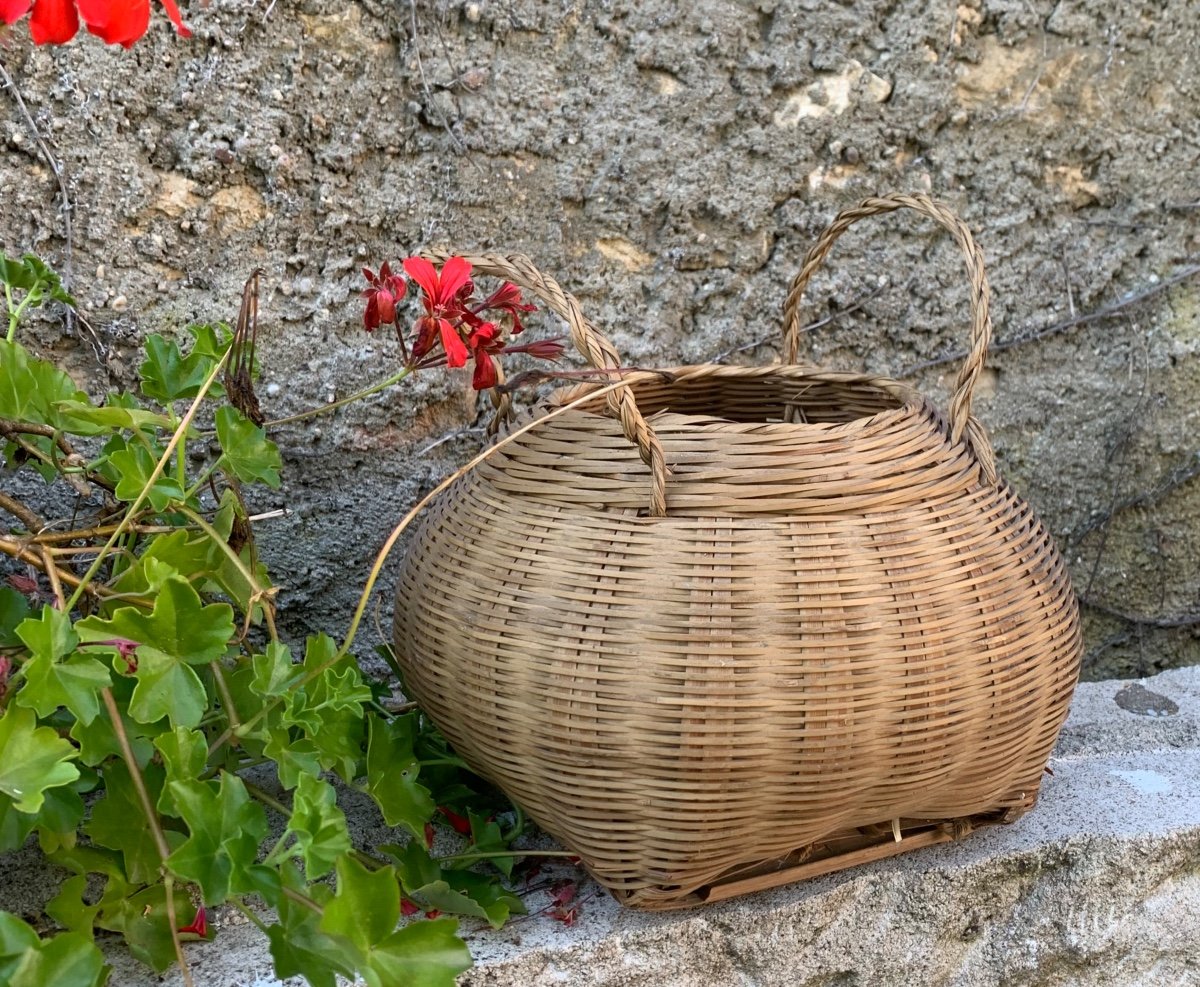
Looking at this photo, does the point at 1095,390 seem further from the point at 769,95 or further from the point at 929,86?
the point at 769,95

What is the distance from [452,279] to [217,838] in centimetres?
42

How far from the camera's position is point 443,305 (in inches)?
32.7

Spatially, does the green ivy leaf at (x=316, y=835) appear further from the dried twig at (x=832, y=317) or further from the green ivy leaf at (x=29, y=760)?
the dried twig at (x=832, y=317)

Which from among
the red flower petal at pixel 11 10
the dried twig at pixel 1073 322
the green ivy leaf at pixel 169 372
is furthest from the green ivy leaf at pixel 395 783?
the dried twig at pixel 1073 322

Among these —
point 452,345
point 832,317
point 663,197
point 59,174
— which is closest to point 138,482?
point 452,345

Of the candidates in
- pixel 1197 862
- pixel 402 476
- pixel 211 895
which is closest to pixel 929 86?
pixel 402 476

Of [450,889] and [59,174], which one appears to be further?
[59,174]

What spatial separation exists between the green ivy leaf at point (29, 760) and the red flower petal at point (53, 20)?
15.3 inches

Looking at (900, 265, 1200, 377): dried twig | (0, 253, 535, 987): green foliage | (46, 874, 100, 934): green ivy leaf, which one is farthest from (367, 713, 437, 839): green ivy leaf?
(900, 265, 1200, 377): dried twig

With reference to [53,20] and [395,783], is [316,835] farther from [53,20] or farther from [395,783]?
[53,20]

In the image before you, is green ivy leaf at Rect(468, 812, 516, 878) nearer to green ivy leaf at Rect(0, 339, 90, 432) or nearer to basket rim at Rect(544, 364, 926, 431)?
basket rim at Rect(544, 364, 926, 431)

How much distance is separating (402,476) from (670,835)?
62 centimetres

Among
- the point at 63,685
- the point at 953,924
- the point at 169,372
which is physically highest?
the point at 169,372

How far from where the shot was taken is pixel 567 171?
133cm
